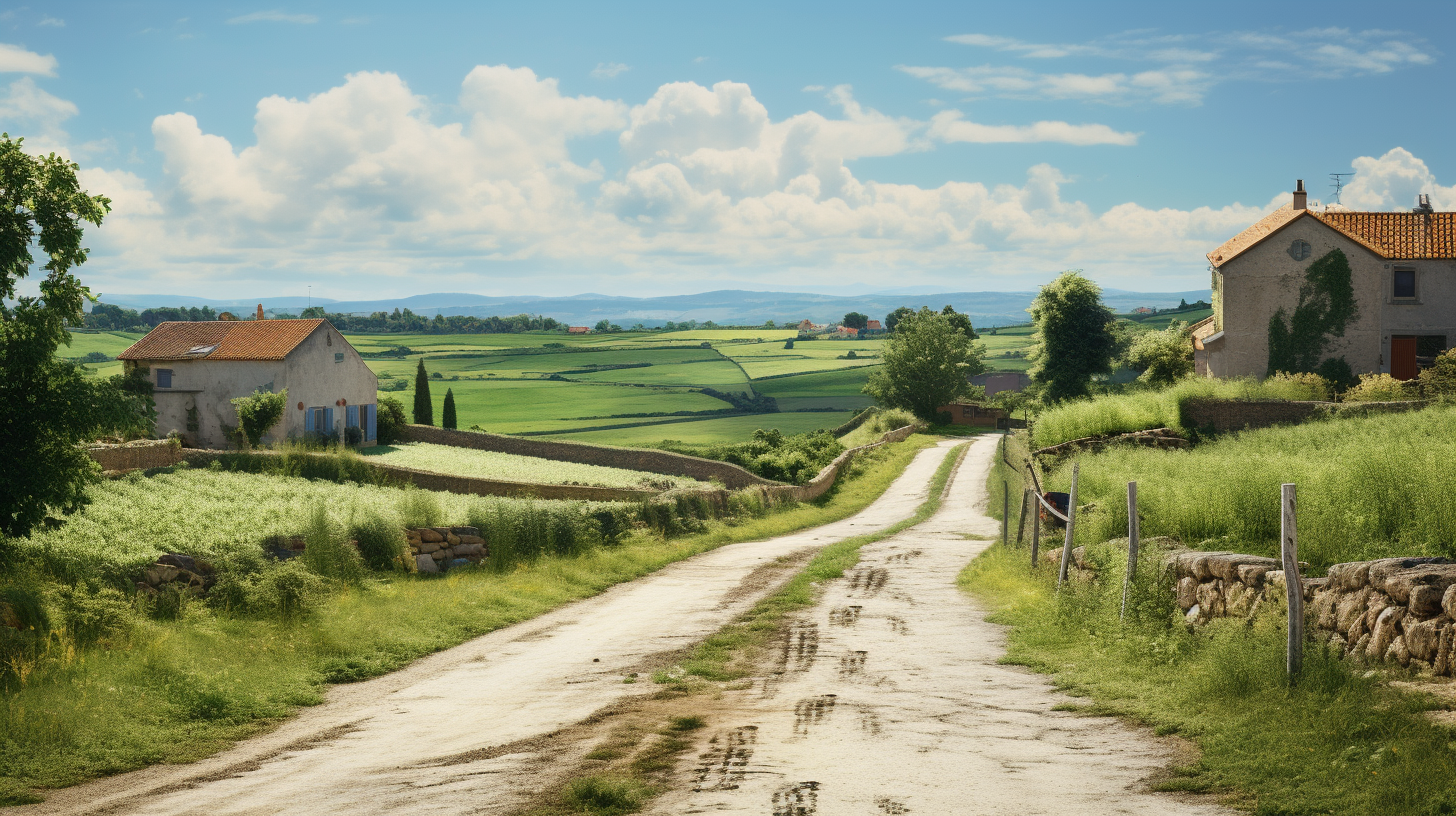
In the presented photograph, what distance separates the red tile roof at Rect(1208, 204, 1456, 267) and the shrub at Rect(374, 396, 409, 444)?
44.5m

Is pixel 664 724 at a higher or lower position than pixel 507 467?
higher

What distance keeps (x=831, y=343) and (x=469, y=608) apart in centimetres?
13511

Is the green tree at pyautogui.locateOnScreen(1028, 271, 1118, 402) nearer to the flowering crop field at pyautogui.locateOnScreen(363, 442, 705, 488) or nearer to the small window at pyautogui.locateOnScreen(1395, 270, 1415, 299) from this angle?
the small window at pyautogui.locateOnScreen(1395, 270, 1415, 299)

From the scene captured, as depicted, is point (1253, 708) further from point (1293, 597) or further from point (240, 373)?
point (240, 373)

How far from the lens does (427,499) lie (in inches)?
859

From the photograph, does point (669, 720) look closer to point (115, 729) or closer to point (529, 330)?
point (115, 729)

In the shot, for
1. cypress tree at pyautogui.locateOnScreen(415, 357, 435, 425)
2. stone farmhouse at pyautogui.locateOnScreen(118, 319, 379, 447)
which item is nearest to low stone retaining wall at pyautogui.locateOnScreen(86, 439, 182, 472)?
stone farmhouse at pyautogui.locateOnScreen(118, 319, 379, 447)

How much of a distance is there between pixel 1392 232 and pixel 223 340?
56.1 m

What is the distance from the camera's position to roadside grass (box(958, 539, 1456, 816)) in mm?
6277

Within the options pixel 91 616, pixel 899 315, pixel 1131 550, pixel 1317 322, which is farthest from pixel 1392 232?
pixel 899 315

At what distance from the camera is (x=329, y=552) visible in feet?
56.2

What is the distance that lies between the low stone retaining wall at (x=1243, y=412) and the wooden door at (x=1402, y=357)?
15.7 meters

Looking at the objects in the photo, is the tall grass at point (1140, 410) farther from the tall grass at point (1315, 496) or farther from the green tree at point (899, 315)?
the green tree at point (899, 315)

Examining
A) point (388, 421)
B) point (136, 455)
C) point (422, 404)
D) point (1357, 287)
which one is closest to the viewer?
point (136, 455)
